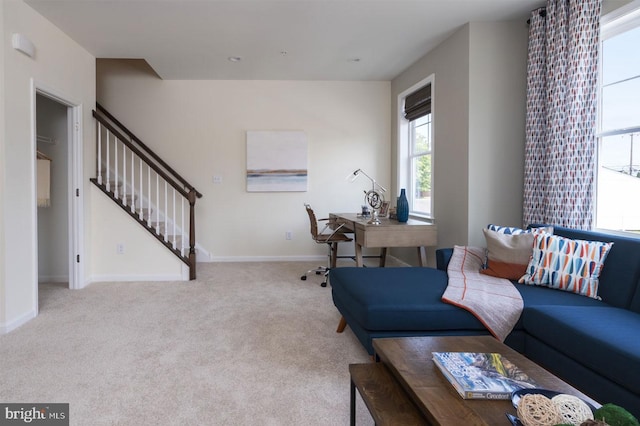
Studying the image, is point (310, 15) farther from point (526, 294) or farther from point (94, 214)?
point (94, 214)

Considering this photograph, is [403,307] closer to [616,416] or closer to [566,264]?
[566,264]

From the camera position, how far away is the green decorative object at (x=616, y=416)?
2.63 ft

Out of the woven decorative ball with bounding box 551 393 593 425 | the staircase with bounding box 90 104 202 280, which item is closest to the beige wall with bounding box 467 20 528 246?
the woven decorative ball with bounding box 551 393 593 425

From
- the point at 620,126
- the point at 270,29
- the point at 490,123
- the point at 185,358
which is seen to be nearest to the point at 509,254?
the point at 620,126

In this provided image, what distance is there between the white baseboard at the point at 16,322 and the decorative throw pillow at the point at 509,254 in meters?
3.54

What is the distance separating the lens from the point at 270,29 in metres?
3.68

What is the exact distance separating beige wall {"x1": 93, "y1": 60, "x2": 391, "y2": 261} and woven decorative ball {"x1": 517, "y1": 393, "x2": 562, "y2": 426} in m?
4.72

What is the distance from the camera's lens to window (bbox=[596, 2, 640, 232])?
2.64 meters

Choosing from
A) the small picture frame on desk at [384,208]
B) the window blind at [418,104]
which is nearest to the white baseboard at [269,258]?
the small picture frame on desk at [384,208]

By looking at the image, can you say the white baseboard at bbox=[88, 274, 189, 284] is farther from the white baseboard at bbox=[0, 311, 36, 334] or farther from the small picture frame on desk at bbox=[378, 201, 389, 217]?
the small picture frame on desk at bbox=[378, 201, 389, 217]

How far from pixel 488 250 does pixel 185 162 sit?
4203mm

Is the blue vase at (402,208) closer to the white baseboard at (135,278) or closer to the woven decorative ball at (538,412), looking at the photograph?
the white baseboard at (135,278)

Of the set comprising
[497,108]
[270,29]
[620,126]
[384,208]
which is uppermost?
[270,29]

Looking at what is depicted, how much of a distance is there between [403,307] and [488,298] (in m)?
0.55
